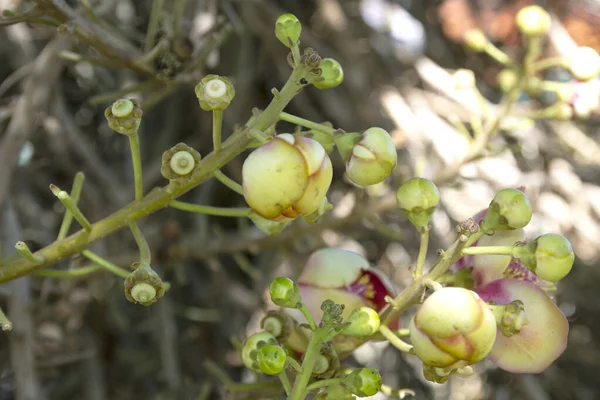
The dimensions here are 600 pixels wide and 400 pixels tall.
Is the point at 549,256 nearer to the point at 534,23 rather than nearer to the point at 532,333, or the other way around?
the point at 532,333

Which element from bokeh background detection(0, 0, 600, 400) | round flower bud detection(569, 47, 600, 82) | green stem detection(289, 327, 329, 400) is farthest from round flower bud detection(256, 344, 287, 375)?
round flower bud detection(569, 47, 600, 82)

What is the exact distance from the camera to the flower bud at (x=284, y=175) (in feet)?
1.59

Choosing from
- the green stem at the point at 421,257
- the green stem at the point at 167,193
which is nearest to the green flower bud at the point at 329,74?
the green stem at the point at 167,193

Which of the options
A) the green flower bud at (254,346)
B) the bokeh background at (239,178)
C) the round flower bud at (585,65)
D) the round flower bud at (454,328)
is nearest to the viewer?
the round flower bud at (454,328)

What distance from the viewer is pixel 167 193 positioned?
1.81 feet

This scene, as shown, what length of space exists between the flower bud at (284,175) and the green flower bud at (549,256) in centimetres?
15

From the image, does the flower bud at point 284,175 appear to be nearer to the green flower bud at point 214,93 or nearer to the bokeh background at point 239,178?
the green flower bud at point 214,93

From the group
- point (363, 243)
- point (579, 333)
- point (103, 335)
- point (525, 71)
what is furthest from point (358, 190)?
point (579, 333)

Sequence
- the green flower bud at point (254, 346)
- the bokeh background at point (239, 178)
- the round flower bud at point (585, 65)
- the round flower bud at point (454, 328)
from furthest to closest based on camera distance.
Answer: the bokeh background at point (239, 178)
the round flower bud at point (585, 65)
the green flower bud at point (254, 346)
the round flower bud at point (454, 328)

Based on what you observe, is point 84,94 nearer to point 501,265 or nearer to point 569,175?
point 569,175

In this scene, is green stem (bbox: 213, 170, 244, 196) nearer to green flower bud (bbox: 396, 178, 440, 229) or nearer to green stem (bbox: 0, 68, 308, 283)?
green stem (bbox: 0, 68, 308, 283)

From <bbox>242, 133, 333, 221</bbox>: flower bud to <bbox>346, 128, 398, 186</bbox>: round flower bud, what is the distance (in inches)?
1.4

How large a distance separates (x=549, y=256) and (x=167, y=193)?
0.88 ft

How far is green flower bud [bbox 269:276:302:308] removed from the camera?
54 cm
